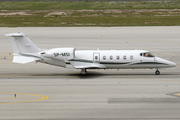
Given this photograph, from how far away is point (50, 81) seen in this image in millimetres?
30297

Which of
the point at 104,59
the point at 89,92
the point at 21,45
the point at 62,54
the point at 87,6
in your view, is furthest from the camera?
the point at 87,6

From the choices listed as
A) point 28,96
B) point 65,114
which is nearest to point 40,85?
point 28,96

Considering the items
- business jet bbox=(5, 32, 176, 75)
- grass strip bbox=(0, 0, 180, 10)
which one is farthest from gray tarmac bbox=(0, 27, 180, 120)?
grass strip bbox=(0, 0, 180, 10)

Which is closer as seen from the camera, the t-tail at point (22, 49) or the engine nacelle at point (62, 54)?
the engine nacelle at point (62, 54)

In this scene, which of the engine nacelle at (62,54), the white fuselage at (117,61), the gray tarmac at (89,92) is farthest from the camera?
the engine nacelle at (62,54)

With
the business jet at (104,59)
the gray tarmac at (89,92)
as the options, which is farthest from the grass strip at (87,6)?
the business jet at (104,59)

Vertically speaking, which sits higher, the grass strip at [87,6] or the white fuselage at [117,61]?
the grass strip at [87,6]

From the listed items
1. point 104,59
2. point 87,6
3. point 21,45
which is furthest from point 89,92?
point 87,6

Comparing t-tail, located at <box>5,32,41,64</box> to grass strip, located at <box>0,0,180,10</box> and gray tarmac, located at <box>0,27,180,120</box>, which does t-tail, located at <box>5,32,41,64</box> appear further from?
grass strip, located at <box>0,0,180,10</box>

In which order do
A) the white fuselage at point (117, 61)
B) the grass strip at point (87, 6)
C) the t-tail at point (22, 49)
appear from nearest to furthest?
the white fuselage at point (117, 61) < the t-tail at point (22, 49) < the grass strip at point (87, 6)

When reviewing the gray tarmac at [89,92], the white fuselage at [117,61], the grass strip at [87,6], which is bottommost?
the gray tarmac at [89,92]

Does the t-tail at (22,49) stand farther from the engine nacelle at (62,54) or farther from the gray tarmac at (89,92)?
the gray tarmac at (89,92)

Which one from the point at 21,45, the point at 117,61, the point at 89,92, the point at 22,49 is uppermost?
the point at 21,45

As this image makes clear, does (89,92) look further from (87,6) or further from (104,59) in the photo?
(87,6)
